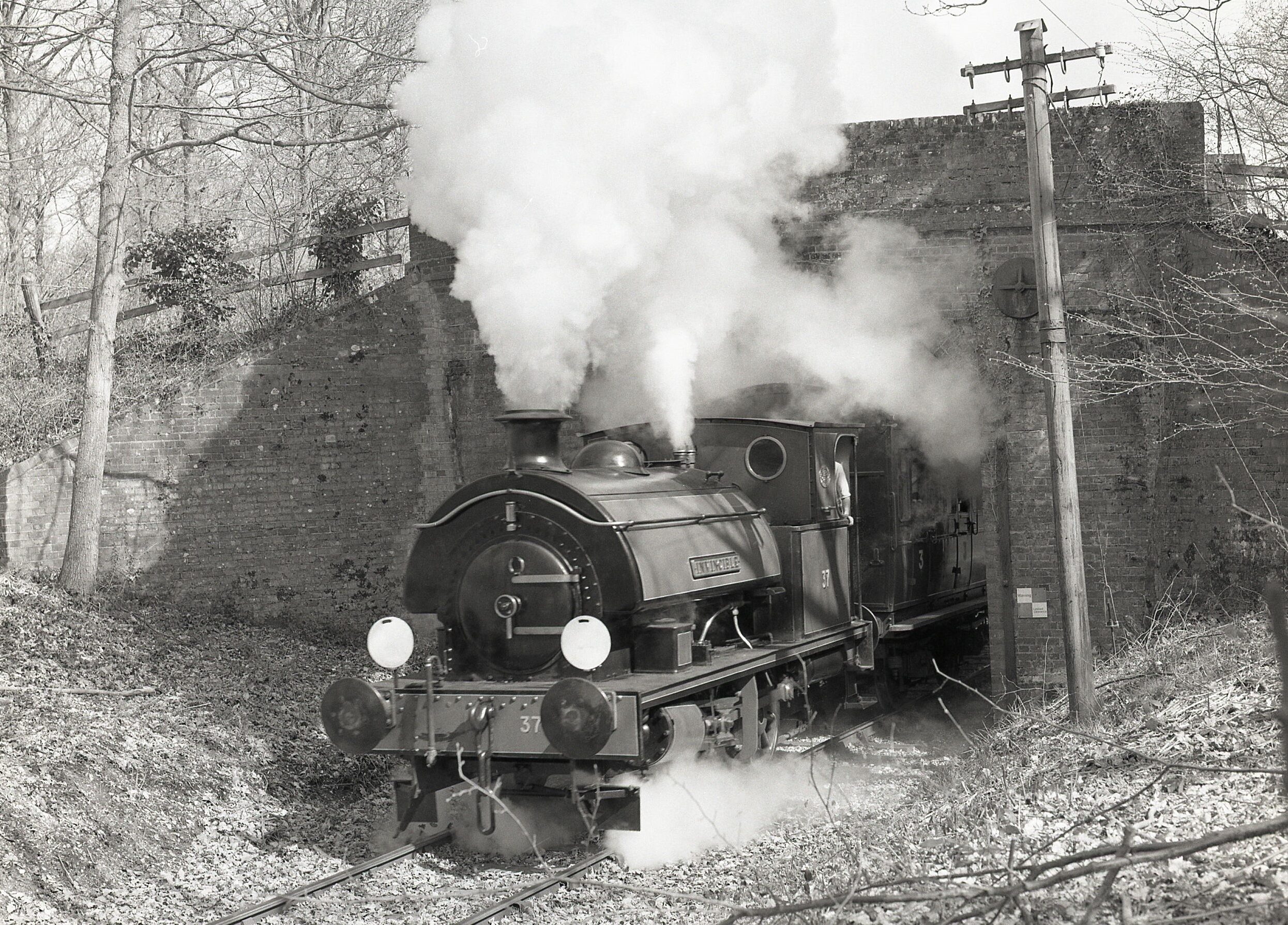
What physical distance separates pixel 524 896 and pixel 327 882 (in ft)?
3.74

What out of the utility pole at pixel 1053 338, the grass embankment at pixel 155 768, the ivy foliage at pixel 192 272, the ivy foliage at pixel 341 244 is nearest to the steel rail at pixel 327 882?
the grass embankment at pixel 155 768

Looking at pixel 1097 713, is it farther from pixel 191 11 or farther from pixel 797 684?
pixel 191 11

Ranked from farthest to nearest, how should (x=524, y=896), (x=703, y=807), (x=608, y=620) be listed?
(x=703, y=807), (x=608, y=620), (x=524, y=896)

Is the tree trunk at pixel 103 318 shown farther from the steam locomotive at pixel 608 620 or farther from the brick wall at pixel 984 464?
the steam locomotive at pixel 608 620

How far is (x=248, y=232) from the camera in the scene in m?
21.9

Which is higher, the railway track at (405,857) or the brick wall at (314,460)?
the brick wall at (314,460)

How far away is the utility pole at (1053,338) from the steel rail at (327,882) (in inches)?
181

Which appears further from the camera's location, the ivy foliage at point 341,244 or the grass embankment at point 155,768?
the ivy foliage at point 341,244

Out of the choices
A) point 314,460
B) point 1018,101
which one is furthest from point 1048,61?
point 314,460

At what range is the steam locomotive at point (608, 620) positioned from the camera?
21.9 ft

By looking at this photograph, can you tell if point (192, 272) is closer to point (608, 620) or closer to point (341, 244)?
point (341, 244)

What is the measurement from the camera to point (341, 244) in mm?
14820

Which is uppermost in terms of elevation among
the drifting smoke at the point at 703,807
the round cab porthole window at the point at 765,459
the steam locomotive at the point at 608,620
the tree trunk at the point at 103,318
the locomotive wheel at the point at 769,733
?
the tree trunk at the point at 103,318

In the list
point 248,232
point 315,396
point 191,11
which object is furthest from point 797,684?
point 248,232
